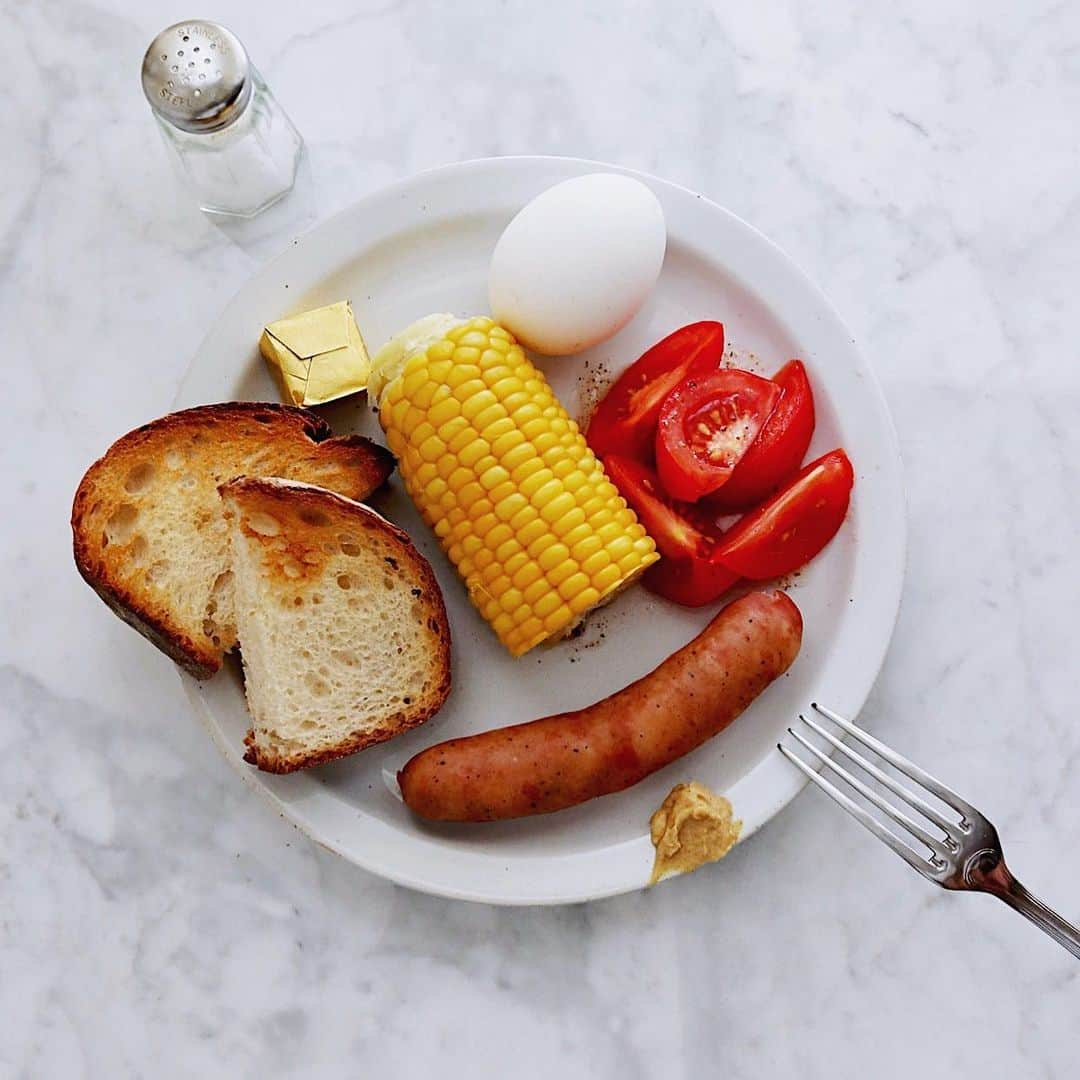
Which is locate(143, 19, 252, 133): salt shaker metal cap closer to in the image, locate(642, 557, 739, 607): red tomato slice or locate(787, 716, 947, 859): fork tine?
locate(642, 557, 739, 607): red tomato slice

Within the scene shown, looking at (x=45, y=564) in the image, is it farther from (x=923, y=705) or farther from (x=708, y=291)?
(x=923, y=705)

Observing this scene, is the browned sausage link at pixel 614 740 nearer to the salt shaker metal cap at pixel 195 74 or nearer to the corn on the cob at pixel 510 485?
the corn on the cob at pixel 510 485

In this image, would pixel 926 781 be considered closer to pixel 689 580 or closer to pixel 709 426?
pixel 689 580

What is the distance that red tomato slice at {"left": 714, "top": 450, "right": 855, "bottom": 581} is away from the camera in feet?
6.71

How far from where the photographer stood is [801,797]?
218 centimetres

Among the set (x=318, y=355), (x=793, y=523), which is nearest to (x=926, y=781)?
(x=793, y=523)

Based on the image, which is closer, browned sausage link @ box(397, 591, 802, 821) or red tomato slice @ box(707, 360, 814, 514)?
browned sausage link @ box(397, 591, 802, 821)

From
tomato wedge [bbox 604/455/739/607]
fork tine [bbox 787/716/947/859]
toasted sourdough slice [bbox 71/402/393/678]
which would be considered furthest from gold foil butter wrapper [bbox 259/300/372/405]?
fork tine [bbox 787/716/947/859]

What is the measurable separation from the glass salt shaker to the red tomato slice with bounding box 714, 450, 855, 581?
109 centimetres

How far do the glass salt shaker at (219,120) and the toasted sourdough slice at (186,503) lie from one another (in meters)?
0.49

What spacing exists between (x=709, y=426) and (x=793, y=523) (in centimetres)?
22

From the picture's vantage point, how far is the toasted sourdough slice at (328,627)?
1959 millimetres

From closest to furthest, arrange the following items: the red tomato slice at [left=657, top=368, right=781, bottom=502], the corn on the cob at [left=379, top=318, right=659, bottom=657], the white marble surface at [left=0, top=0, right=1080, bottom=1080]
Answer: the corn on the cob at [left=379, top=318, right=659, bottom=657], the red tomato slice at [left=657, top=368, right=781, bottom=502], the white marble surface at [left=0, top=0, right=1080, bottom=1080]

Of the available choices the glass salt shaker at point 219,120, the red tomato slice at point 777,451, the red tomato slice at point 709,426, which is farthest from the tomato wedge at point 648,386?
the glass salt shaker at point 219,120
